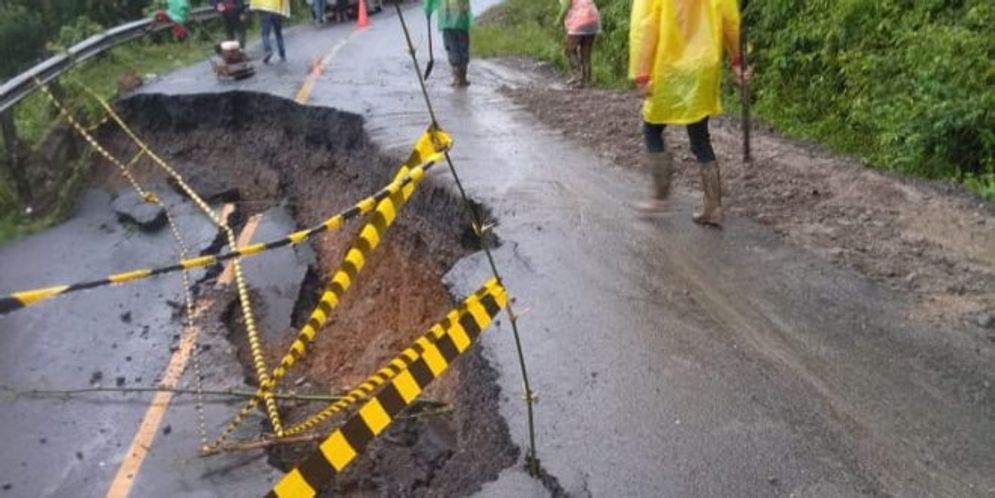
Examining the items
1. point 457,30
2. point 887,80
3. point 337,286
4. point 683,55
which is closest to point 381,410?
point 337,286

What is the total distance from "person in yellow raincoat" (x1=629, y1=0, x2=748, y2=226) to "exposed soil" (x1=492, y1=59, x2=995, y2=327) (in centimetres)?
88

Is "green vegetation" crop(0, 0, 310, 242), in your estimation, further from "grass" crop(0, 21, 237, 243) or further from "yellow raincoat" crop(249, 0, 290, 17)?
"yellow raincoat" crop(249, 0, 290, 17)

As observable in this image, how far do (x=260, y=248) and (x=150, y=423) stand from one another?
77.9 inches

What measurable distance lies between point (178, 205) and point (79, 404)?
4.62 meters

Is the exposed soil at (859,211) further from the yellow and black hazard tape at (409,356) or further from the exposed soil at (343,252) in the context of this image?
the yellow and black hazard tape at (409,356)

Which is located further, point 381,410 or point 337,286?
point 337,286

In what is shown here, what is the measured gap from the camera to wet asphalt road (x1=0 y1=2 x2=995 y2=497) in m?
4.16

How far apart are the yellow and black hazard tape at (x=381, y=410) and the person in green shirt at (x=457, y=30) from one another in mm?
8786

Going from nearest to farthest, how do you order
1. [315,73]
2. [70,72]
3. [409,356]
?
1. [409,356]
2. [70,72]
3. [315,73]

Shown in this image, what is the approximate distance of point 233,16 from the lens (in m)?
16.5

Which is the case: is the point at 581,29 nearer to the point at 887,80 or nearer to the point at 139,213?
the point at 887,80

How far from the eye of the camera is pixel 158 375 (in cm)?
677

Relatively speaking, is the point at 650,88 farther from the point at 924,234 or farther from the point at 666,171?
the point at 924,234

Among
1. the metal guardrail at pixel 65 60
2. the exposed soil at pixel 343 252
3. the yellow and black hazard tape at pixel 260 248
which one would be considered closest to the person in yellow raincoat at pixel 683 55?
the yellow and black hazard tape at pixel 260 248
